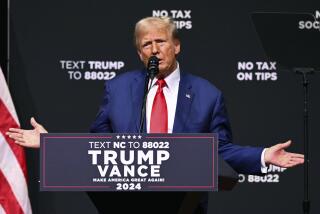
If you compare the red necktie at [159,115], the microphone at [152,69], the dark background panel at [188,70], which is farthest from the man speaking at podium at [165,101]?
the dark background panel at [188,70]

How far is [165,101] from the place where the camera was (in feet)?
13.7

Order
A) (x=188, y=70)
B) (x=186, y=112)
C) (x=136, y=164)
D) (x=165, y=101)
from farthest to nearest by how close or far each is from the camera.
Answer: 1. (x=188, y=70)
2. (x=165, y=101)
3. (x=186, y=112)
4. (x=136, y=164)

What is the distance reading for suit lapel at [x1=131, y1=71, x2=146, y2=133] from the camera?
13.1 ft

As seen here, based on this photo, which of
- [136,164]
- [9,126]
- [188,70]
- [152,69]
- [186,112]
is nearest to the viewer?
[136,164]

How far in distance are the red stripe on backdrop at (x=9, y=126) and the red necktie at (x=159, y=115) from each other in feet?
6.02

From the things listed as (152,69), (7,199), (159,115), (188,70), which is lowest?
(7,199)

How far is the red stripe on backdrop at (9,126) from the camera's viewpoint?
5.74 meters

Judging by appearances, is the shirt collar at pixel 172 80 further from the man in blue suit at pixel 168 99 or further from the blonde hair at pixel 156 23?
the blonde hair at pixel 156 23

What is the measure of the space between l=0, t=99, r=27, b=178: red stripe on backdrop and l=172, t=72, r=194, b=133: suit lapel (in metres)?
1.93

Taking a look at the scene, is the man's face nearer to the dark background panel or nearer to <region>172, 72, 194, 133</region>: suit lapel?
<region>172, 72, 194, 133</region>: suit lapel

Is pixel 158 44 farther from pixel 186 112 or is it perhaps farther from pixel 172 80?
pixel 186 112

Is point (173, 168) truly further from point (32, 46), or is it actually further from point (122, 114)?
point (32, 46)

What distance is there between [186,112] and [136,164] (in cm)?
85

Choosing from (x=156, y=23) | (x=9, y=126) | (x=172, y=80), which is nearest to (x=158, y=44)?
(x=156, y=23)
